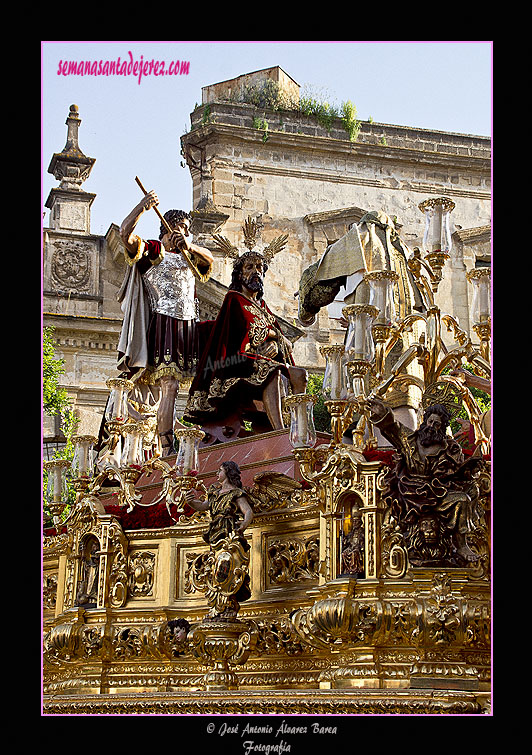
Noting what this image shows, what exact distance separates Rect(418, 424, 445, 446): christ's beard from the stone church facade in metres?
19.5

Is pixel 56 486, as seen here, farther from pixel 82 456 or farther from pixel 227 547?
pixel 227 547

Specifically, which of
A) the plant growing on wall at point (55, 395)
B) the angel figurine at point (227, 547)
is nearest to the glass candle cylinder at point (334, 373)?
the angel figurine at point (227, 547)

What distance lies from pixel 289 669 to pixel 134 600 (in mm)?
1787

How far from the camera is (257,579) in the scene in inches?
368

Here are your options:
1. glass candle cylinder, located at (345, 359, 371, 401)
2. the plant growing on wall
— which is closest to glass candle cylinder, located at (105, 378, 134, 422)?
glass candle cylinder, located at (345, 359, 371, 401)

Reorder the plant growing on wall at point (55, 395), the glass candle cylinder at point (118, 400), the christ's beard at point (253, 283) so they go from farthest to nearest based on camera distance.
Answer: the plant growing on wall at point (55, 395) < the christ's beard at point (253, 283) < the glass candle cylinder at point (118, 400)

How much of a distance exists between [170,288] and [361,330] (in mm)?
4359

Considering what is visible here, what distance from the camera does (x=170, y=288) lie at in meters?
13.4

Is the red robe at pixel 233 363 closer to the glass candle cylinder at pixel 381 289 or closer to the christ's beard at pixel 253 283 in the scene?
the christ's beard at pixel 253 283

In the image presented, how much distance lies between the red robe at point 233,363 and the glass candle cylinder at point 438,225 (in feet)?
7.37

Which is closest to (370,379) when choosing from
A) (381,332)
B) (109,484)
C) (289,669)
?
(381,332)

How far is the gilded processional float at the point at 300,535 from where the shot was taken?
8.14 m

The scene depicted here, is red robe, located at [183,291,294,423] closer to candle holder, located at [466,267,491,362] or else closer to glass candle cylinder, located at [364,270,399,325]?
glass candle cylinder, located at [364,270,399,325]
